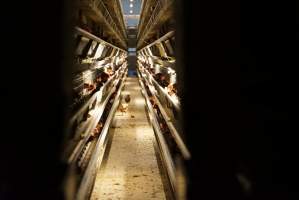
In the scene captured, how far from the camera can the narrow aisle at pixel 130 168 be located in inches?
117

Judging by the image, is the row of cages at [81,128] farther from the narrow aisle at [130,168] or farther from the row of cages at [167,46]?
the row of cages at [167,46]

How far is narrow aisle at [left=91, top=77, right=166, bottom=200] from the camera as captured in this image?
2.96m

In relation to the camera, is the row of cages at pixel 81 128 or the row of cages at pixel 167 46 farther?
the row of cages at pixel 167 46

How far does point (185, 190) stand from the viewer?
5.67 feet

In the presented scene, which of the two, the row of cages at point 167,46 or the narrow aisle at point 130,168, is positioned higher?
the row of cages at point 167,46

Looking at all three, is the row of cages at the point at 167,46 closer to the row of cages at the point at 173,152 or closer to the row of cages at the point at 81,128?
the row of cages at the point at 173,152

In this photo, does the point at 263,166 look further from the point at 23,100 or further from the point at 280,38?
the point at 23,100

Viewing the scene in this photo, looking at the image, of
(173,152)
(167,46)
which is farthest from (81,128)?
(167,46)

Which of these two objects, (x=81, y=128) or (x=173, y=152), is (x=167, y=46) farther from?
(x=81, y=128)

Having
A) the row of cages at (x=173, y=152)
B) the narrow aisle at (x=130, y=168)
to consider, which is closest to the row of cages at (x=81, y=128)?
the narrow aisle at (x=130, y=168)

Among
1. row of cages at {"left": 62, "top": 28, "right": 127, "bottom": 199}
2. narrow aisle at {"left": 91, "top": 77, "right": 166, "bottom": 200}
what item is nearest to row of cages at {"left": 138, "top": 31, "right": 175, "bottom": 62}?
row of cages at {"left": 62, "top": 28, "right": 127, "bottom": 199}

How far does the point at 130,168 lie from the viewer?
364 centimetres

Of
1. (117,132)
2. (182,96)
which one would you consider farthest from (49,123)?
(117,132)

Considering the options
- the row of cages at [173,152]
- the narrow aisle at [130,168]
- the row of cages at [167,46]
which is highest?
the row of cages at [167,46]
